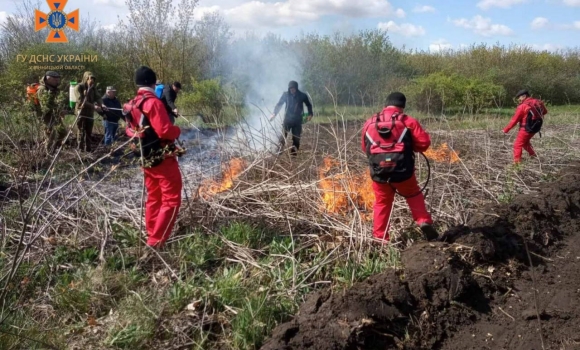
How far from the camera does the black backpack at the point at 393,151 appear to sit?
4.44m

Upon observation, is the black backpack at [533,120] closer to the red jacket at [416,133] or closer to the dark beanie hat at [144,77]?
the red jacket at [416,133]

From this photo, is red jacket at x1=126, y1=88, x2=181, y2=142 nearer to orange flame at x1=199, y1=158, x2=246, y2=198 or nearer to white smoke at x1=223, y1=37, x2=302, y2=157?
orange flame at x1=199, y1=158, x2=246, y2=198

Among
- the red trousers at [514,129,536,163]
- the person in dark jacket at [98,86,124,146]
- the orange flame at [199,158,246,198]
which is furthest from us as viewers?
the person in dark jacket at [98,86,124,146]

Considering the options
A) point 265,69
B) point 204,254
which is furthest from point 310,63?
point 204,254

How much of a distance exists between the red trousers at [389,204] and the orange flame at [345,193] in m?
0.37

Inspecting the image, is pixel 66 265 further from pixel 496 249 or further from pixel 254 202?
pixel 496 249

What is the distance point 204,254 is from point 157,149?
1124mm

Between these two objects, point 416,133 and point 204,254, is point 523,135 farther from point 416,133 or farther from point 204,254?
point 204,254

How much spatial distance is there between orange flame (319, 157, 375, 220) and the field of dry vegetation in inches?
0.7

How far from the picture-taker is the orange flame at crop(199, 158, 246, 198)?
561 centimetres

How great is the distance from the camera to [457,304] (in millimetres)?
3578

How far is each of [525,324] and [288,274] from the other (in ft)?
6.01

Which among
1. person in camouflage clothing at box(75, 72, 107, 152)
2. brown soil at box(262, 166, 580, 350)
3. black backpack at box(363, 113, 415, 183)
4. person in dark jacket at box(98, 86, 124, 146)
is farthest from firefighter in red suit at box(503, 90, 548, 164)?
person in camouflage clothing at box(75, 72, 107, 152)

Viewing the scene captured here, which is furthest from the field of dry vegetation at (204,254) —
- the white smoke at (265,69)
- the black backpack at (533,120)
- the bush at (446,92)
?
the bush at (446,92)
